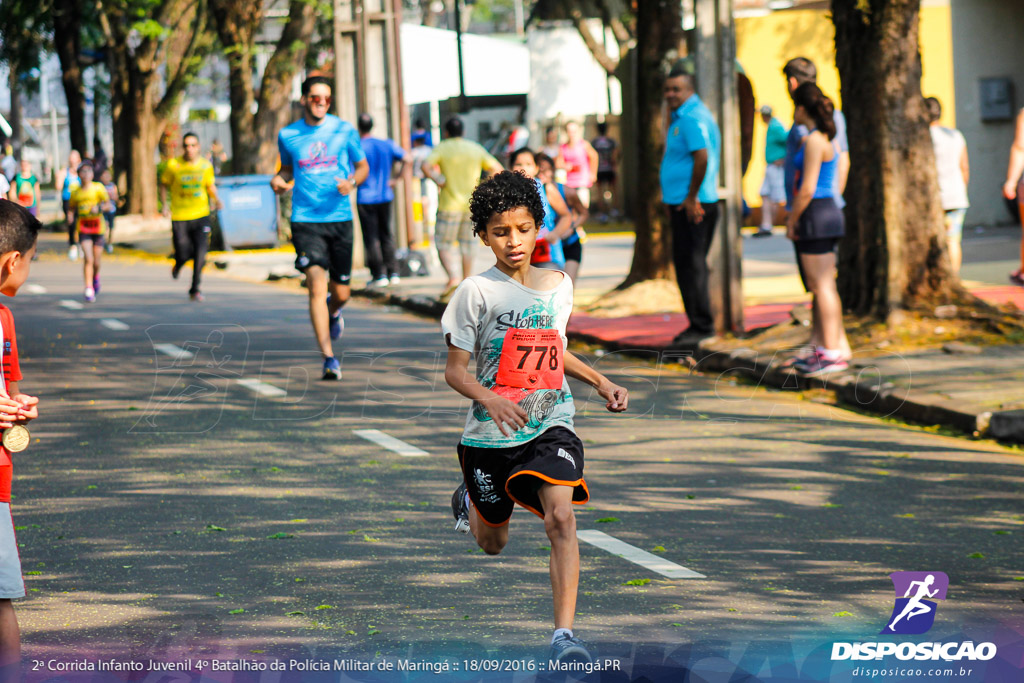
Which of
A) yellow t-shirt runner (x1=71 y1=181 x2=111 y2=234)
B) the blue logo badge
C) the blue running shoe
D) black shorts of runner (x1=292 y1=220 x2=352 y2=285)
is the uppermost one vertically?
yellow t-shirt runner (x1=71 y1=181 x2=111 y2=234)

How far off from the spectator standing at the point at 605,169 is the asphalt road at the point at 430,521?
19294 mm

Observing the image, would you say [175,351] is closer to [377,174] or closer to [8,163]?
[377,174]

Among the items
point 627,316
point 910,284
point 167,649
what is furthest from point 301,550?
point 627,316

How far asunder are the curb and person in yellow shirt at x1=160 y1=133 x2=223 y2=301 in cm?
617

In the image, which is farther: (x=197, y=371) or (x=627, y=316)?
(x=627, y=316)

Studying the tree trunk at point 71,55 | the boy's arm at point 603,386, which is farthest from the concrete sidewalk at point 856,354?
the tree trunk at point 71,55

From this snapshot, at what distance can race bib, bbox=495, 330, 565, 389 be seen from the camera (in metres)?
4.83

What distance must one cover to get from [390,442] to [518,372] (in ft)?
13.4

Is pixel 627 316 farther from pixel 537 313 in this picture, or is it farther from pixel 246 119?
pixel 246 119

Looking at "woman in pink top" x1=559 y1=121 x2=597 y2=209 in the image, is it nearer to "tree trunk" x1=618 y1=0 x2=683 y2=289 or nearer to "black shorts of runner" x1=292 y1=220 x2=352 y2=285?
"tree trunk" x1=618 y1=0 x2=683 y2=289

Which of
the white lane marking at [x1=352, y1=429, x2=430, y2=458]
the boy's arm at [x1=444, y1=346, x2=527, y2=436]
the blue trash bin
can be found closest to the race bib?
the boy's arm at [x1=444, y1=346, x2=527, y2=436]

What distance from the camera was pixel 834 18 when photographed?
38.7 feet

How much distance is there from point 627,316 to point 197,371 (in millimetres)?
4489

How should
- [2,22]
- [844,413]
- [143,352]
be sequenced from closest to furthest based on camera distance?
[844,413], [143,352], [2,22]
